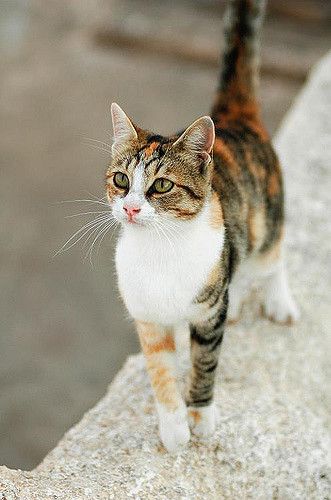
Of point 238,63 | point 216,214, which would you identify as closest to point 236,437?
point 216,214

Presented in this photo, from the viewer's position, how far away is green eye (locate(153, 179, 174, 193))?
1.24 m

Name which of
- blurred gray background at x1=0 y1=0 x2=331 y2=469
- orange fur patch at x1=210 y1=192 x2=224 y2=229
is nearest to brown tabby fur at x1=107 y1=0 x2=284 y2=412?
orange fur patch at x1=210 y1=192 x2=224 y2=229

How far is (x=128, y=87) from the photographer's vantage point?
4527mm

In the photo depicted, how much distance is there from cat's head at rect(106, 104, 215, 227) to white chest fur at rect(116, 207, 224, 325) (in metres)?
0.05

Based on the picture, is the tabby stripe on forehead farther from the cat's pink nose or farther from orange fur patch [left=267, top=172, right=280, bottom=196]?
orange fur patch [left=267, top=172, right=280, bottom=196]

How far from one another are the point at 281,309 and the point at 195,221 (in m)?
0.70

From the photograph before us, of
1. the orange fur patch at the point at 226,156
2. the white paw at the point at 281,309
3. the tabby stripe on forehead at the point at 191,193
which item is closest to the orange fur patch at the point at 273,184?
the orange fur patch at the point at 226,156

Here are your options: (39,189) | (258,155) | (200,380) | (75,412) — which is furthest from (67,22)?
(200,380)

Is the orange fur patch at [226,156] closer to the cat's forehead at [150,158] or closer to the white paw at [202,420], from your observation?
the cat's forehead at [150,158]

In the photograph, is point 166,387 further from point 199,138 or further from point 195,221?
point 199,138

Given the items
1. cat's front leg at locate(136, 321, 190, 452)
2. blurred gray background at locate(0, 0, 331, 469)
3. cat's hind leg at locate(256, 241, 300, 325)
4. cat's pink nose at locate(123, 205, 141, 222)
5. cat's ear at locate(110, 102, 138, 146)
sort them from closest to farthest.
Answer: cat's pink nose at locate(123, 205, 141, 222) < cat's ear at locate(110, 102, 138, 146) < cat's front leg at locate(136, 321, 190, 452) < cat's hind leg at locate(256, 241, 300, 325) < blurred gray background at locate(0, 0, 331, 469)

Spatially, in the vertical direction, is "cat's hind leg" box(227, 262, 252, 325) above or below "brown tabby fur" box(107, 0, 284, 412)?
below

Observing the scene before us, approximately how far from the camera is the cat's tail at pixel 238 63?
1.73m

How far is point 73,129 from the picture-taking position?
160 inches
